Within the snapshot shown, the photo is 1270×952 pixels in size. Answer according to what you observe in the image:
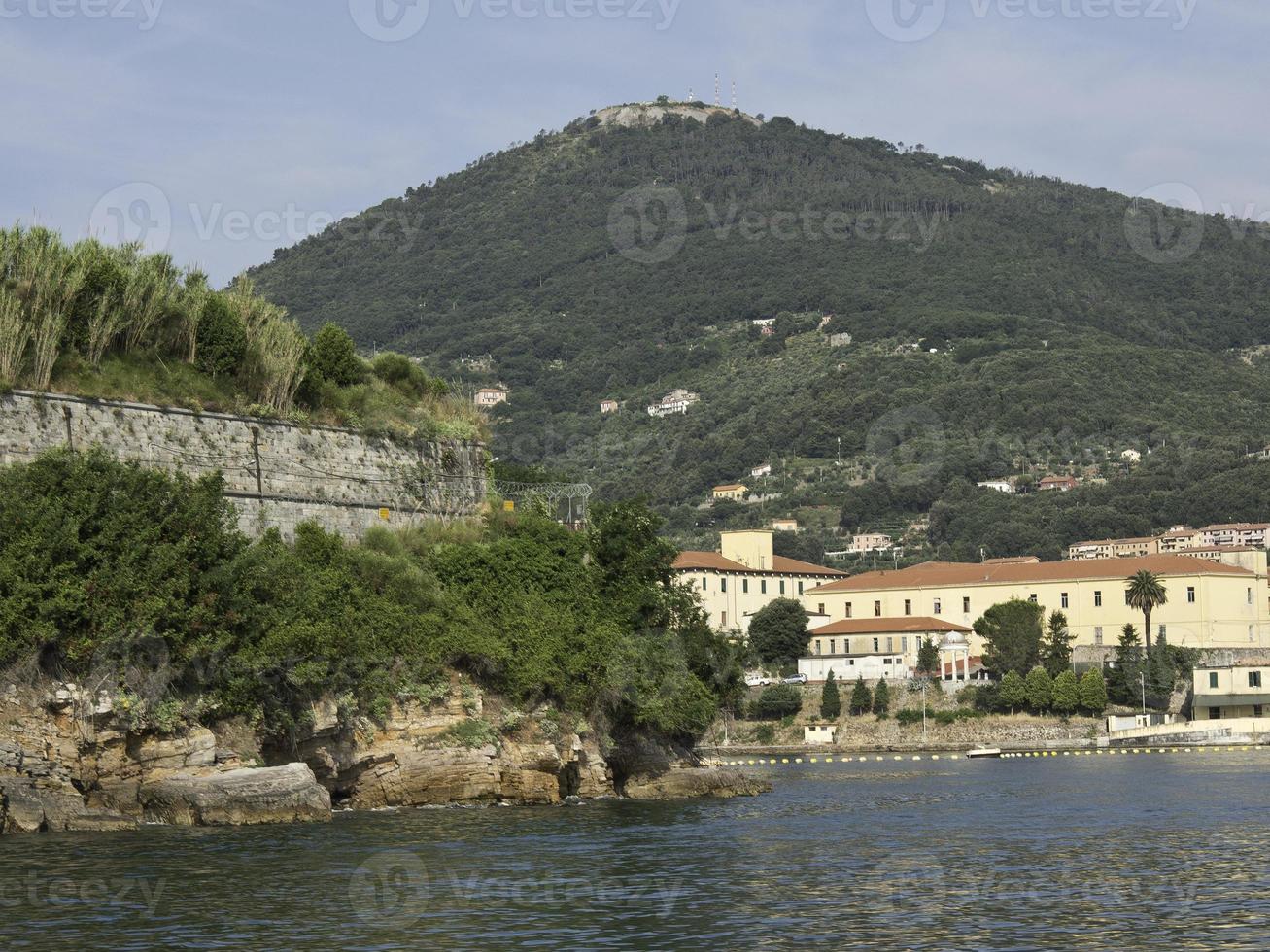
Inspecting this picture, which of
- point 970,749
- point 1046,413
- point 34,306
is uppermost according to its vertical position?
point 1046,413

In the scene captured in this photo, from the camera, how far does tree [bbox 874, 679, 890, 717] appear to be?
108125mm

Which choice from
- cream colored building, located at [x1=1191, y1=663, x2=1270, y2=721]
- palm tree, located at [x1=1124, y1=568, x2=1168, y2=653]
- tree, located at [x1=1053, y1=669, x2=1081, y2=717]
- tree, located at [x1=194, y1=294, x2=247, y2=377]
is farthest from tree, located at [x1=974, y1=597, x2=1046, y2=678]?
tree, located at [x1=194, y1=294, x2=247, y2=377]

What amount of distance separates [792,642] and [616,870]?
9433cm

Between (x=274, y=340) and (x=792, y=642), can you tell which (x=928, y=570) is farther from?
(x=274, y=340)

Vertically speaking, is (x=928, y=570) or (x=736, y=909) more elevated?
(x=928, y=570)

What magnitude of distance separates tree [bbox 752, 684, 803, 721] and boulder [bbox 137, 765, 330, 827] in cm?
7515

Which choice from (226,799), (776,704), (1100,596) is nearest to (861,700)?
(776,704)

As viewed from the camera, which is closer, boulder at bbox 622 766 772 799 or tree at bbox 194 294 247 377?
tree at bbox 194 294 247 377

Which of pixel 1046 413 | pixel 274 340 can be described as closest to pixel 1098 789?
pixel 274 340

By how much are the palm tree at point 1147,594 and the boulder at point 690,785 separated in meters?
64.8

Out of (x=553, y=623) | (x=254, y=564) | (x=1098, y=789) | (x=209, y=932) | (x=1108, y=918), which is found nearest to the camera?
(x=209, y=932)

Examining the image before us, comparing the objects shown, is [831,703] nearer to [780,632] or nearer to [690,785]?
[780,632]

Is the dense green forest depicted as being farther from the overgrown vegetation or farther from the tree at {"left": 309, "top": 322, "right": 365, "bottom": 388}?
the tree at {"left": 309, "top": 322, "right": 365, "bottom": 388}

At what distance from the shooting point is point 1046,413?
198 m
